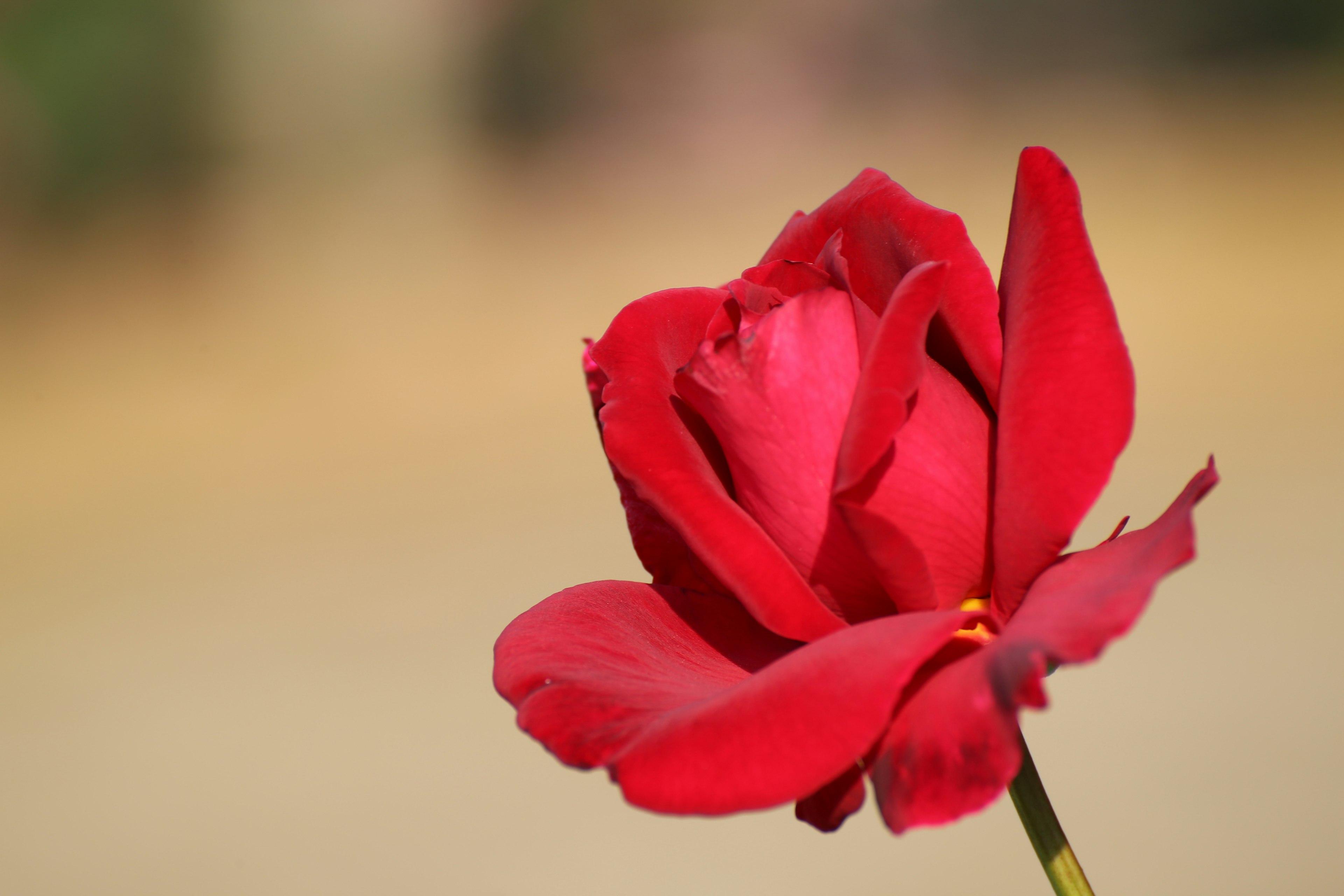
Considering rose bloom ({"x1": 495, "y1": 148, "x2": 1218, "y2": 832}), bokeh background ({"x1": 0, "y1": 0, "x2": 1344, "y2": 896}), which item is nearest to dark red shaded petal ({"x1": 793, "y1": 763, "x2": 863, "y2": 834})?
rose bloom ({"x1": 495, "y1": 148, "x2": 1218, "y2": 832})

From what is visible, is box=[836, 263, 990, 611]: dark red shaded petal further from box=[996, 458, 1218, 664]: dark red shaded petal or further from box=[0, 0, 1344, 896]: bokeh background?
box=[0, 0, 1344, 896]: bokeh background

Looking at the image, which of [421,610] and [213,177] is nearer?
[421,610]

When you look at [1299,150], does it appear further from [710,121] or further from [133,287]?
[133,287]

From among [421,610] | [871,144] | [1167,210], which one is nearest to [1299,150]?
[1167,210]

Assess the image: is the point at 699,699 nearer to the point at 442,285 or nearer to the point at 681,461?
the point at 681,461

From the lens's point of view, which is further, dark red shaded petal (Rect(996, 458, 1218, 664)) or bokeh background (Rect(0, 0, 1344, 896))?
bokeh background (Rect(0, 0, 1344, 896))

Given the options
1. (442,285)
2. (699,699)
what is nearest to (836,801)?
(699,699)

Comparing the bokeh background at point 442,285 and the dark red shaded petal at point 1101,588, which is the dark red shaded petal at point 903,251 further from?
the bokeh background at point 442,285
